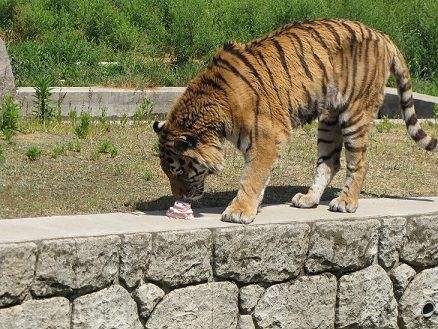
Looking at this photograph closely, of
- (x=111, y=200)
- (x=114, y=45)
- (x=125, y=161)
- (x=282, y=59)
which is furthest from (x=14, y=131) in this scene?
(x=114, y=45)

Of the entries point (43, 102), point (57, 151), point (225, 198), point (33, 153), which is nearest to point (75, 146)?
point (57, 151)

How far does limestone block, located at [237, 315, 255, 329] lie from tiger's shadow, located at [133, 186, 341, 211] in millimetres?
988

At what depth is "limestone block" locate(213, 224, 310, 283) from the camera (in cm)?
607

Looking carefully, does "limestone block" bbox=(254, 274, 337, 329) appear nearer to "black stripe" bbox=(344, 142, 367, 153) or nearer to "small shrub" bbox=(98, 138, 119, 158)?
"black stripe" bbox=(344, 142, 367, 153)

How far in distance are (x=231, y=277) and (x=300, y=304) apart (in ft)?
1.91

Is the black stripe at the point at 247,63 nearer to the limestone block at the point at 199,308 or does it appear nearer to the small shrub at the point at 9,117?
the limestone block at the point at 199,308

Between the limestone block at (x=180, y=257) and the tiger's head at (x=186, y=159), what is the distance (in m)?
0.77

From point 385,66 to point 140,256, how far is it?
2515 mm

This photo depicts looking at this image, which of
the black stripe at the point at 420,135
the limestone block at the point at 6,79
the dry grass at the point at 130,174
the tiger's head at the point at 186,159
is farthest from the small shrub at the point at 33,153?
the black stripe at the point at 420,135

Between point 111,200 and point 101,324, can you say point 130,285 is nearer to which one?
point 101,324

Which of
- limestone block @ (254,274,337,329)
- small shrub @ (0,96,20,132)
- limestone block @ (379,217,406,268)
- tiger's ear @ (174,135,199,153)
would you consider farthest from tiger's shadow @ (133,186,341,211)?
small shrub @ (0,96,20,132)

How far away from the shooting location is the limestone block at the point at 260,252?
6074mm

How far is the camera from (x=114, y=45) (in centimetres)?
1395

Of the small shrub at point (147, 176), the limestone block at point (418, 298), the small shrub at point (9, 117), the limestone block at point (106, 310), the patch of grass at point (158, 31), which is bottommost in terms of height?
the patch of grass at point (158, 31)
